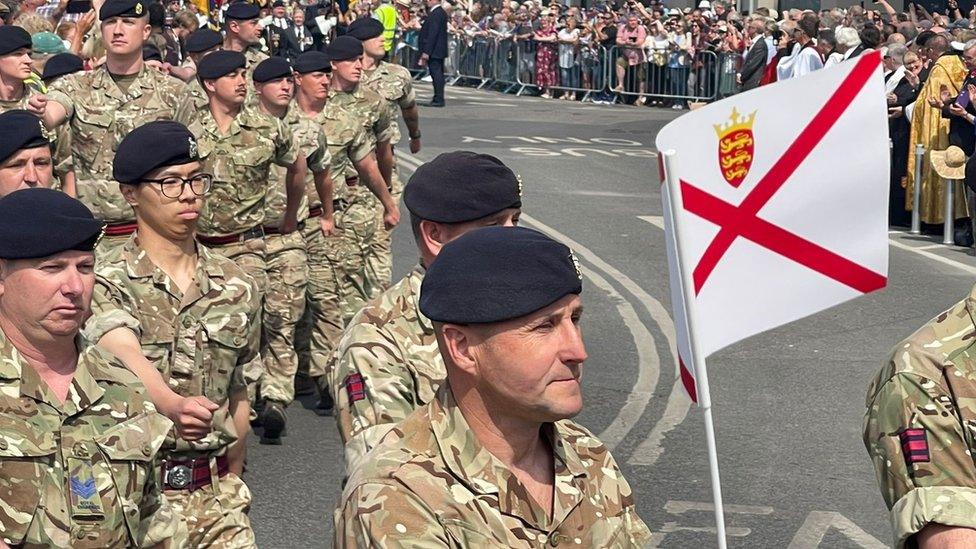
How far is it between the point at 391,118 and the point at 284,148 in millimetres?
2635

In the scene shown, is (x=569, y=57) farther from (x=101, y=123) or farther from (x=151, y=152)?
(x=151, y=152)

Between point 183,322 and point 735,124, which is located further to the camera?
point 183,322

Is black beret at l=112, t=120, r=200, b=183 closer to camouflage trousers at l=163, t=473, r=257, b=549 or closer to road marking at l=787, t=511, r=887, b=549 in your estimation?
camouflage trousers at l=163, t=473, r=257, b=549

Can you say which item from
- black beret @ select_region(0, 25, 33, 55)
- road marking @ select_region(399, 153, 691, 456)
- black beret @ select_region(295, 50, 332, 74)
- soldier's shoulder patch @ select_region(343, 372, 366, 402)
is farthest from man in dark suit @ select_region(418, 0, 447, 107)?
soldier's shoulder patch @ select_region(343, 372, 366, 402)

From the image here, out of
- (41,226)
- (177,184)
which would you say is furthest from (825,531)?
(41,226)

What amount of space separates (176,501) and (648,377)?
19.2 ft

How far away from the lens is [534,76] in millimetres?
37406

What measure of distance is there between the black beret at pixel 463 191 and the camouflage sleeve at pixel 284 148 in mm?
4972

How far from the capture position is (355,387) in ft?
15.5

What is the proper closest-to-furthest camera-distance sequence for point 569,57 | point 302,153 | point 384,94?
1. point 302,153
2. point 384,94
3. point 569,57

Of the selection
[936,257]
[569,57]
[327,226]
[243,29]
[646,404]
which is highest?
[243,29]

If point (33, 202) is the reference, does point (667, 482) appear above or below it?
below

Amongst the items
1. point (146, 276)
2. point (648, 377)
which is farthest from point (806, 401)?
point (146, 276)

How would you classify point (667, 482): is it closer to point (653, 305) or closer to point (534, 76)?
point (653, 305)
